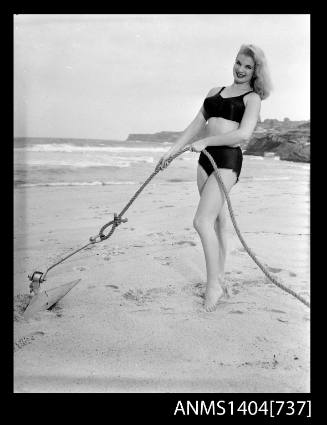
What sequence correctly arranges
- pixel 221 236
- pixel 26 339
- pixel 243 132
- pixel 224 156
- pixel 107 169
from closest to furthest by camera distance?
pixel 26 339 → pixel 243 132 → pixel 224 156 → pixel 221 236 → pixel 107 169

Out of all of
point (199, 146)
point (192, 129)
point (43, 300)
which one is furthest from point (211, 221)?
point (43, 300)

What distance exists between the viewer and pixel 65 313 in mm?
1975

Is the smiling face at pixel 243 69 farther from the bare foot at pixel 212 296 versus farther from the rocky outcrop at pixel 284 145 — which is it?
the rocky outcrop at pixel 284 145

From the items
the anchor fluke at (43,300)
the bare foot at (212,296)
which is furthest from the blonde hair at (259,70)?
the anchor fluke at (43,300)

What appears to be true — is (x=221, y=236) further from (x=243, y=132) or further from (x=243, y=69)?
(x=243, y=69)

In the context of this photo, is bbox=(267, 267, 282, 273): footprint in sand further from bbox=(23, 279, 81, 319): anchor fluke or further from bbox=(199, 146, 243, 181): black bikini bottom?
bbox=(23, 279, 81, 319): anchor fluke

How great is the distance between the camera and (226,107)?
196 centimetres

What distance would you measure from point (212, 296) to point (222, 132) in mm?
807

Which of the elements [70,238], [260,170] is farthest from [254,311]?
[260,170]

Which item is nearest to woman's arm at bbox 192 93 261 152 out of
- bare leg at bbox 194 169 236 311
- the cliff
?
bare leg at bbox 194 169 236 311

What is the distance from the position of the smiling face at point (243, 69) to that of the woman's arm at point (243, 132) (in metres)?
0.09

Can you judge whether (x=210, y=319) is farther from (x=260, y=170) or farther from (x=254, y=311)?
(x=260, y=170)

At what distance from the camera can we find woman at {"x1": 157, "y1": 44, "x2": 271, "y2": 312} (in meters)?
1.90

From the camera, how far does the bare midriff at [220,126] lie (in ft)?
6.47
